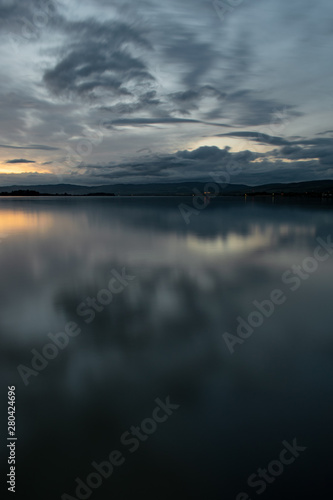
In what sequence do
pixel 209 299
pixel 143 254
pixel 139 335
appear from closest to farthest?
A: pixel 139 335 → pixel 209 299 → pixel 143 254

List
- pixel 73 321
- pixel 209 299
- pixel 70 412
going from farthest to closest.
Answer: pixel 209 299, pixel 73 321, pixel 70 412

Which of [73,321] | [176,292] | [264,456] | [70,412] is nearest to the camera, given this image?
[264,456]

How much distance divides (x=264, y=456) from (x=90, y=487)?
6.13 ft

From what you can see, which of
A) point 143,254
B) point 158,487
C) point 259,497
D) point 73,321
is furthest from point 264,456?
point 143,254

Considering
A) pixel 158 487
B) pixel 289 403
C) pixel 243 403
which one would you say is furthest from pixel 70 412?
pixel 289 403

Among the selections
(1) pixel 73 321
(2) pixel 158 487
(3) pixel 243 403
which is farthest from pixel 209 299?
(2) pixel 158 487

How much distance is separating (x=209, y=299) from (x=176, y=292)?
1.08 metres

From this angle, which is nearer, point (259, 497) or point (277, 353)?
point (259, 497)

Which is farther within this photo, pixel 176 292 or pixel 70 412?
pixel 176 292

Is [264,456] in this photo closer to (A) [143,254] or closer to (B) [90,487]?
(B) [90,487]

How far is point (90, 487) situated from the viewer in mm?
3426

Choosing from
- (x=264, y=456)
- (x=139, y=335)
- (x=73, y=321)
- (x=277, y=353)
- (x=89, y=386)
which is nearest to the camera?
(x=264, y=456)

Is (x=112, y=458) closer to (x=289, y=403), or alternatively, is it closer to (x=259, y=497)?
(x=259, y=497)

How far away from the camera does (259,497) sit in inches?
131
